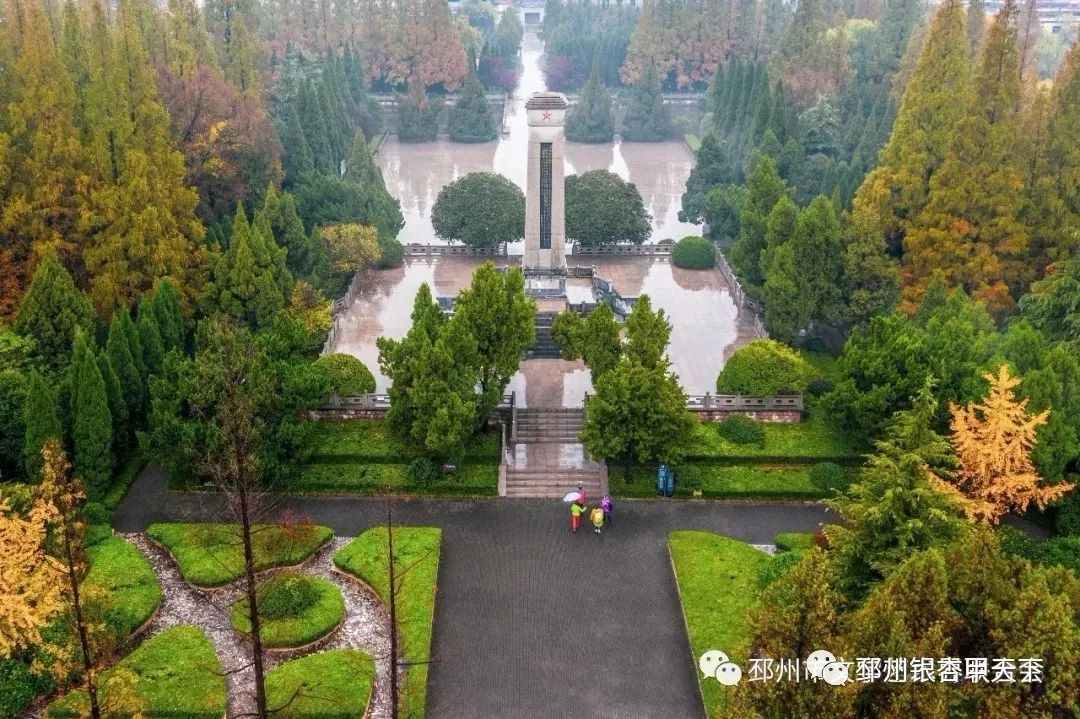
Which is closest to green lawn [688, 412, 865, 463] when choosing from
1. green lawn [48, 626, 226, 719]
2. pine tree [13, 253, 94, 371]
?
green lawn [48, 626, 226, 719]

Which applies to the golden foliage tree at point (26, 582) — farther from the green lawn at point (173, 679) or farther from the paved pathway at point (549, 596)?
the paved pathway at point (549, 596)

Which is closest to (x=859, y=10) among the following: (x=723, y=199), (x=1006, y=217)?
(x=723, y=199)

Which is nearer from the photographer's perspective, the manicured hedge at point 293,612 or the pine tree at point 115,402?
the manicured hedge at point 293,612

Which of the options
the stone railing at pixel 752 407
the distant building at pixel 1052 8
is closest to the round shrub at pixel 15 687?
the stone railing at pixel 752 407

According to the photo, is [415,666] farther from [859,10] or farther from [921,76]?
[859,10]

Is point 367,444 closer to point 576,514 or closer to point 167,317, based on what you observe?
point 576,514

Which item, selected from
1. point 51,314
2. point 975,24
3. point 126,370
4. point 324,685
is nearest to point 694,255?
point 975,24
